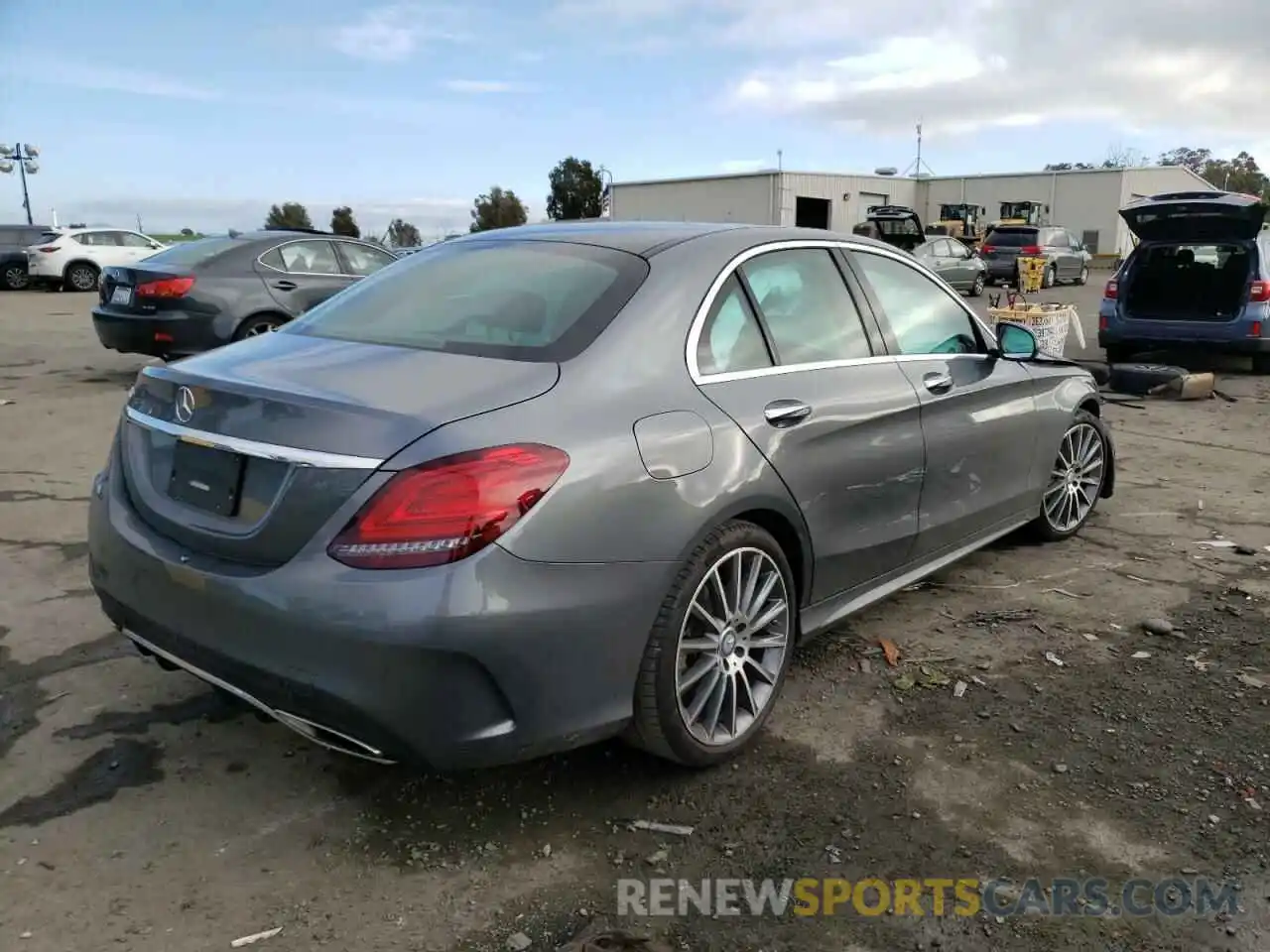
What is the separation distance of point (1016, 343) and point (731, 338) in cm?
197

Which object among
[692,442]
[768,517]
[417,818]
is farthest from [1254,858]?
[417,818]

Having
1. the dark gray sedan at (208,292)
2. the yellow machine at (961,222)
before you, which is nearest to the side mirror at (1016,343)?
the dark gray sedan at (208,292)

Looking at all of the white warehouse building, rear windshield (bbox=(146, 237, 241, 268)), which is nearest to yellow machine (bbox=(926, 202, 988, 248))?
the white warehouse building

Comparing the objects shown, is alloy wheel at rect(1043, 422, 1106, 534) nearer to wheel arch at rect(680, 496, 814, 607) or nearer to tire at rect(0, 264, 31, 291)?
wheel arch at rect(680, 496, 814, 607)

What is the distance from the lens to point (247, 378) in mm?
2609

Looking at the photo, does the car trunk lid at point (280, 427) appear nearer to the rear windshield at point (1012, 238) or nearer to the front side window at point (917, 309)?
the front side window at point (917, 309)

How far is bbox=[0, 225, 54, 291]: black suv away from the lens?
2445 cm

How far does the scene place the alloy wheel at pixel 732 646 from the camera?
283 cm

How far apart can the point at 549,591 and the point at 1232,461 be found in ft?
21.1

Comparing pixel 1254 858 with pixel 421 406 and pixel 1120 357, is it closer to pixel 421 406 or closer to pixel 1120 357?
pixel 421 406

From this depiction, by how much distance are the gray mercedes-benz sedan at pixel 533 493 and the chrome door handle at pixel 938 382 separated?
2 cm

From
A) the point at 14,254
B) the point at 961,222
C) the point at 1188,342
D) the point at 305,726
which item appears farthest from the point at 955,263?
the point at 14,254

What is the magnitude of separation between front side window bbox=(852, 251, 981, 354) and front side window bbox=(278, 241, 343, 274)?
6.86 m

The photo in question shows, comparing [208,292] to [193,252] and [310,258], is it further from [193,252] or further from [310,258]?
[310,258]
